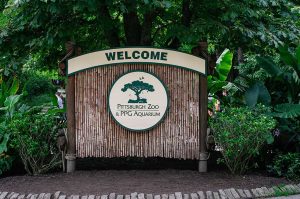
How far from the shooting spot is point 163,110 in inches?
309

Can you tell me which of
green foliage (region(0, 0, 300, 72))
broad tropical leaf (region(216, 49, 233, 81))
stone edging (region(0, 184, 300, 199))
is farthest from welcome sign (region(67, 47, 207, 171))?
broad tropical leaf (region(216, 49, 233, 81))

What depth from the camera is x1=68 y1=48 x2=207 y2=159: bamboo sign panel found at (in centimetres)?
784

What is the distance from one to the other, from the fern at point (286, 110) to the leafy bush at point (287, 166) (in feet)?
2.06

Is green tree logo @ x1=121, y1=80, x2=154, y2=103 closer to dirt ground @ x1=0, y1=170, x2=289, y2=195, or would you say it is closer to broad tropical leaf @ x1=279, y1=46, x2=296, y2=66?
dirt ground @ x1=0, y1=170, x2=289, y2=195

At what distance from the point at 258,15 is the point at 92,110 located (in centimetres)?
312

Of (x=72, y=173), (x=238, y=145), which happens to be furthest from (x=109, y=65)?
(x=238, y=145)

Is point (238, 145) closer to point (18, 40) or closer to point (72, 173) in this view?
point (72, 173)

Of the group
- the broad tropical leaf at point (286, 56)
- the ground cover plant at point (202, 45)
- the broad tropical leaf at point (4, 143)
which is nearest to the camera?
the ground cover plant at point (202, 45)

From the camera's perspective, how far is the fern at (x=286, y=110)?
7.91m

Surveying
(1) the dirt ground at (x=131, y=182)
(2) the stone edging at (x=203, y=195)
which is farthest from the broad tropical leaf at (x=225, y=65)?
(2) the stone edging at (x=203, y=195)

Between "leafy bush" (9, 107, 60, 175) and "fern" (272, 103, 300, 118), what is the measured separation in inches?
142

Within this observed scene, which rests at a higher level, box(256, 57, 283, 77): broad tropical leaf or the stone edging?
box(256, 57, 283, 77): broad tropical leaf

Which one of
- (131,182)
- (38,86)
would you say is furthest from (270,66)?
(38,86)

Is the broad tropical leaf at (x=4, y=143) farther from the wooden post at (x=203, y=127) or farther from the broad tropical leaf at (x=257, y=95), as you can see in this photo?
the broad tropical leaf at (x=257, y=95)
